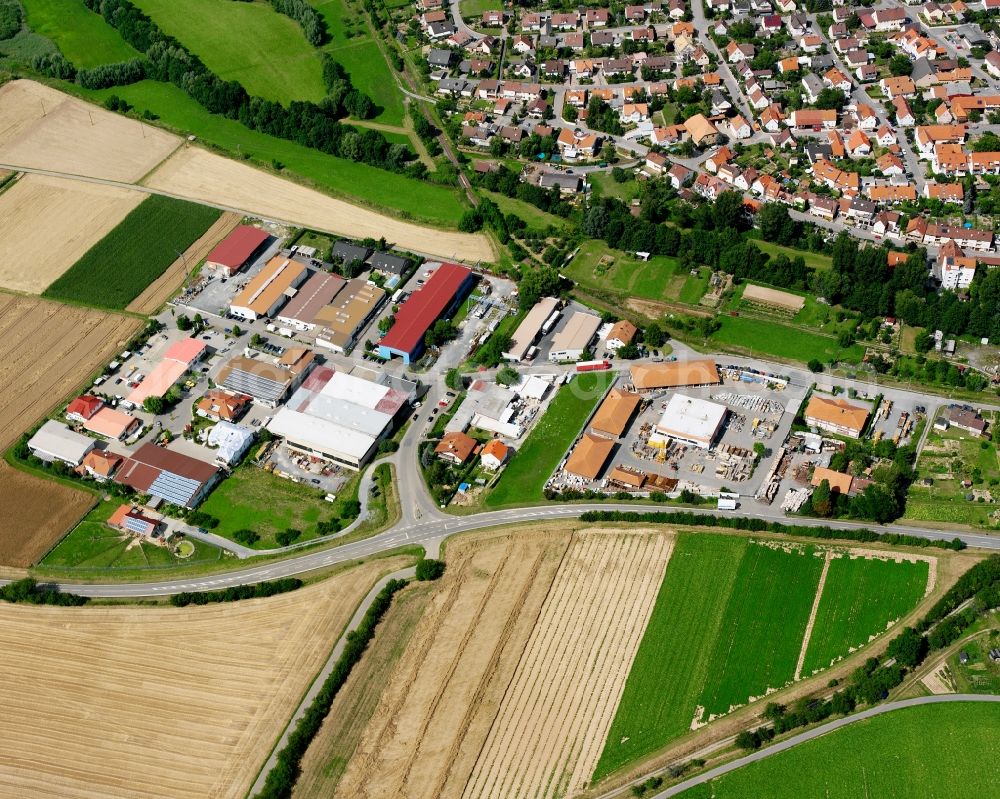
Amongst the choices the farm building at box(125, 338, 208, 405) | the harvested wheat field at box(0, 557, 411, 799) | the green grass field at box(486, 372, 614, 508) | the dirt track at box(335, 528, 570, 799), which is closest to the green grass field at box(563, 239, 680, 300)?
the green grass field at box(486, 372, 614, 508)


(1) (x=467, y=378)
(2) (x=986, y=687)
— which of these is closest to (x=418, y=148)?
(1) (x=467, y=378)

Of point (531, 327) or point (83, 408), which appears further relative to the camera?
point (531, 327)

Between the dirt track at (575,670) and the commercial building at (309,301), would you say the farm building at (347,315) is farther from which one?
the dirt track at (575,670)

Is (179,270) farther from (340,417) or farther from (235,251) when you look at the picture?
(340,417)

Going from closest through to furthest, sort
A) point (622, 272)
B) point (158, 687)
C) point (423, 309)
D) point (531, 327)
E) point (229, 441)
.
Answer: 1. point (158, 687)
2. point (229, 441)
3. point (531, 327)
4. point (423, 309)
5. point (622, 272)

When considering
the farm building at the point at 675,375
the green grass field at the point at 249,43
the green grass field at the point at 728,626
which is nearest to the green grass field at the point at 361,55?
the green grass field at the point at 249,43

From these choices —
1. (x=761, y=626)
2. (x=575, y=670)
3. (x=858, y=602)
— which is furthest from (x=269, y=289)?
(x=858, y=602)

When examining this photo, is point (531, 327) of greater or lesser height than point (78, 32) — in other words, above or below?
below
